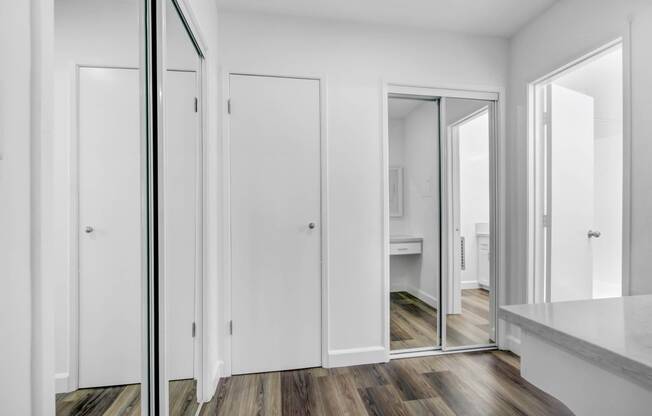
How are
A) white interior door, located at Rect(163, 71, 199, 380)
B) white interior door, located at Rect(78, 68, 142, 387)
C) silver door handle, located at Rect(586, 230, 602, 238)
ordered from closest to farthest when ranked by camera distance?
white interior door, located at Rect(78, 68, 142, 387)
white interior door, located at Rect(163, 71, 199, 380)
silver door handle, located at Rect(586, 230, 602, 238)

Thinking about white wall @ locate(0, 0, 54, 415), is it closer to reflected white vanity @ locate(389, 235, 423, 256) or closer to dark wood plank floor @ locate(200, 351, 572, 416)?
dark wood plank floor @ locate(200, 351, 572, 416)

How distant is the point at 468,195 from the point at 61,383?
9.18ft

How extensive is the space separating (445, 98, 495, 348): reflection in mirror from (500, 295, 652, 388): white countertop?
5.46 ft

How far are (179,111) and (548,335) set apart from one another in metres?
1.60

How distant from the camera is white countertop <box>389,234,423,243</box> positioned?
8.66 ft

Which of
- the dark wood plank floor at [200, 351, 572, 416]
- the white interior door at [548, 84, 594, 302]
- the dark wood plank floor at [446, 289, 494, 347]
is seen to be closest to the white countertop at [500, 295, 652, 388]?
the dark wood plank floor at [200, 351, 572, 416]

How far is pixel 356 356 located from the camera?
2.38 metres

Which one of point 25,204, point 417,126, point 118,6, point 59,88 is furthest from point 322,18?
point 25,204

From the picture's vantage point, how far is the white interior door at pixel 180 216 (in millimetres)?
1347

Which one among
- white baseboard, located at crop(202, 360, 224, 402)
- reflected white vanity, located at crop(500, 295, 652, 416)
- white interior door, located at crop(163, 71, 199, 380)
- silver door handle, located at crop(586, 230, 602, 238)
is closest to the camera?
reflected white vanity, located at crop(500, 295, 652, 416)

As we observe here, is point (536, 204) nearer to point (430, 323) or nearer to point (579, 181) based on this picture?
point (579, 181)

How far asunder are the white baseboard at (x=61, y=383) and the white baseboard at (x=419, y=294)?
7.37 feet

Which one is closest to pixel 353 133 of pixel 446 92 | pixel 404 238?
pixel 446 92

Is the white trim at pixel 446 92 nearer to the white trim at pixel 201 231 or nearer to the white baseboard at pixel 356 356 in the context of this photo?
the white trim at pixel 201 231
